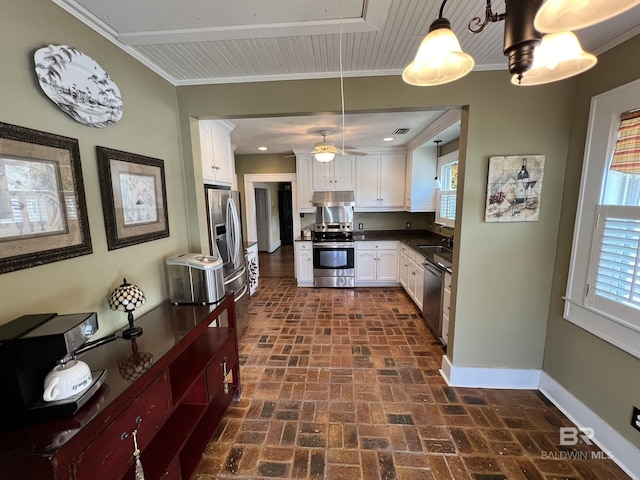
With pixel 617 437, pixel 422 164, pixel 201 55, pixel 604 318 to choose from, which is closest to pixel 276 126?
pixel 201 55

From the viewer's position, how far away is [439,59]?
38.3 inches

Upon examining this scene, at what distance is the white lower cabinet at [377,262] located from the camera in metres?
4.62

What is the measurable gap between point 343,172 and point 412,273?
2.23 m

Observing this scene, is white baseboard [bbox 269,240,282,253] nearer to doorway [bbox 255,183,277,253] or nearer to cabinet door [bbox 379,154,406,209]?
doorway [bbox 255,183,277,253]

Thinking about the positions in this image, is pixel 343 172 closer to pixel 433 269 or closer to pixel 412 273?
pixel 412 273

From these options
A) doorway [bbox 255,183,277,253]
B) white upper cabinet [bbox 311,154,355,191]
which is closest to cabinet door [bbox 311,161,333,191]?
white upper cabinet [bbox 311,154,355,191]

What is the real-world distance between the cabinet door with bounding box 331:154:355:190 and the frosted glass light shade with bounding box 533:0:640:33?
4.23 m

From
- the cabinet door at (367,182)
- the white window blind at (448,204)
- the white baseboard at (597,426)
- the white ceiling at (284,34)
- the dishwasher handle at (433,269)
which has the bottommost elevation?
the white baseboard at (597,426)

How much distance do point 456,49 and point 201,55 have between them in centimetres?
165

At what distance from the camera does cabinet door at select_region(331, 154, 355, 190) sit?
4859mm

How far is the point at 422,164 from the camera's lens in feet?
14.4

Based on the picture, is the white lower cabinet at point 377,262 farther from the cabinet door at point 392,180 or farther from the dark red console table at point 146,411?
the dark red console table at point 146,411

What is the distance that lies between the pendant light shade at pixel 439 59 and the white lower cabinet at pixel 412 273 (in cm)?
264

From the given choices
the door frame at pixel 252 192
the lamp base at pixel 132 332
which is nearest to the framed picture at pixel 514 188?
the lamp base at pixel 132 332
